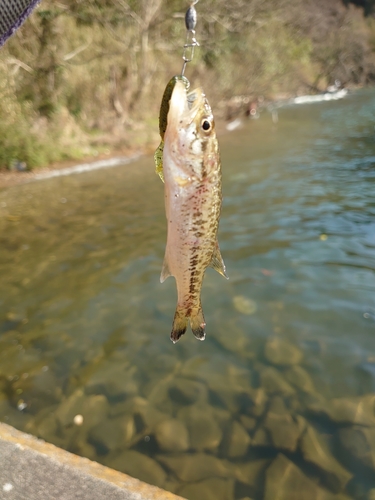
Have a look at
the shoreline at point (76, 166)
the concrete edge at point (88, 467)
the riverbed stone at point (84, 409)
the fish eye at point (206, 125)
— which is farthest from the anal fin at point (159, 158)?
the shoreline at point (76, 166)

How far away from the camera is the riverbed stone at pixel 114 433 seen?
418cm

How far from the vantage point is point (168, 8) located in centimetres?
2327

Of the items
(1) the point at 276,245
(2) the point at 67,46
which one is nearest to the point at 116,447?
(1) the point at 276,245

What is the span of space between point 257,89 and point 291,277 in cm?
2964

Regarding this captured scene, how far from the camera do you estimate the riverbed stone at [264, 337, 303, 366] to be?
200 inches

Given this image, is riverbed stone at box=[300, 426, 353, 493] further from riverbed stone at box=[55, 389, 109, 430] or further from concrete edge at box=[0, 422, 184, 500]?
riverbed stone at box=[55, 389, 109, 430]

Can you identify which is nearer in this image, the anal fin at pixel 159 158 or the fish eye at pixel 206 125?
the fish eye at pixel 206 125

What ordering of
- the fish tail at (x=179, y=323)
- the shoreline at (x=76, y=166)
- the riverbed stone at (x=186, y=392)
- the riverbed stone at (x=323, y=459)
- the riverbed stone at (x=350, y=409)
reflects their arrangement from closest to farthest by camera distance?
the fish tail at (x=179, y=323) < the riverbed stone at (x=323, y=459) < the riverbed stone at (x=350, y=409) < the riverbed stone at (x=186, y=392) < the shoreline at (x=76, y=166)

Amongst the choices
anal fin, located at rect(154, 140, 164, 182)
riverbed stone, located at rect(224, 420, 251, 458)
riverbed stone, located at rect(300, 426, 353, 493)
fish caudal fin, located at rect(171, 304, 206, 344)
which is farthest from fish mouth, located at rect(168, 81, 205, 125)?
riverbed stone, located at rect(300, 426, 353, 493)

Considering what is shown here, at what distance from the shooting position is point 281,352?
5.23 meters

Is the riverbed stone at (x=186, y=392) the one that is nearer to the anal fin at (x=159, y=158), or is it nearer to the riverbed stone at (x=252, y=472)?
the riverbed stone at (x=252, y=472)

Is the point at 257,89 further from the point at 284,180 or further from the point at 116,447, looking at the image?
the point at 116,447

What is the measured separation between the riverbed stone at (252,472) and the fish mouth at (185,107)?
3.14m

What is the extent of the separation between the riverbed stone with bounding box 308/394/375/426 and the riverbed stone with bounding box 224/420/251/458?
76 cm
